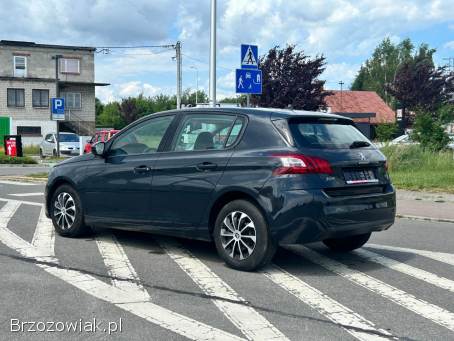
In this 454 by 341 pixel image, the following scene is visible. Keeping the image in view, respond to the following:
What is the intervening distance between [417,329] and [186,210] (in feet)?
9.77

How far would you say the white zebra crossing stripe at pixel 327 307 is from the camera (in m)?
4.54

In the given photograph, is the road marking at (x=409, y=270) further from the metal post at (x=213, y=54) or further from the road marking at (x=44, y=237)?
the metal post at (x=213, y=54)

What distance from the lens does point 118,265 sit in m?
6.71

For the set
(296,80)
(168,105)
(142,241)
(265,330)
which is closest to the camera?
(265,330)

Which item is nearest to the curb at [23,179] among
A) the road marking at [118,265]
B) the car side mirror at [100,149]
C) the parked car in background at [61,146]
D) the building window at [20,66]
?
the road marking at [118,265]

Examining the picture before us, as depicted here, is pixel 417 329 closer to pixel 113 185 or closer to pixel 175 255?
pixel 175 255

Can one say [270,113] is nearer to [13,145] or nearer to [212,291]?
[212,291]

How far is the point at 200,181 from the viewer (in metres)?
6.72

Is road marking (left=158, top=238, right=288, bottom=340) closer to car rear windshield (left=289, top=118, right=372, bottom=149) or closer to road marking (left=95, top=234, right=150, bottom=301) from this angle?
road marking (left=95, top=234, right=150, bottom=301)

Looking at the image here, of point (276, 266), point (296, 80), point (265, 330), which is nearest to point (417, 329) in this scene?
point (265, 330)

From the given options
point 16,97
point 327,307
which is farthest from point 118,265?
point 16,97

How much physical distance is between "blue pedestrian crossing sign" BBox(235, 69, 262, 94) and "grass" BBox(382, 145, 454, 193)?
169 inches

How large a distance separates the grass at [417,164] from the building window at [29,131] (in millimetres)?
41892

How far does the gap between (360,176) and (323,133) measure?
0.60 metres
